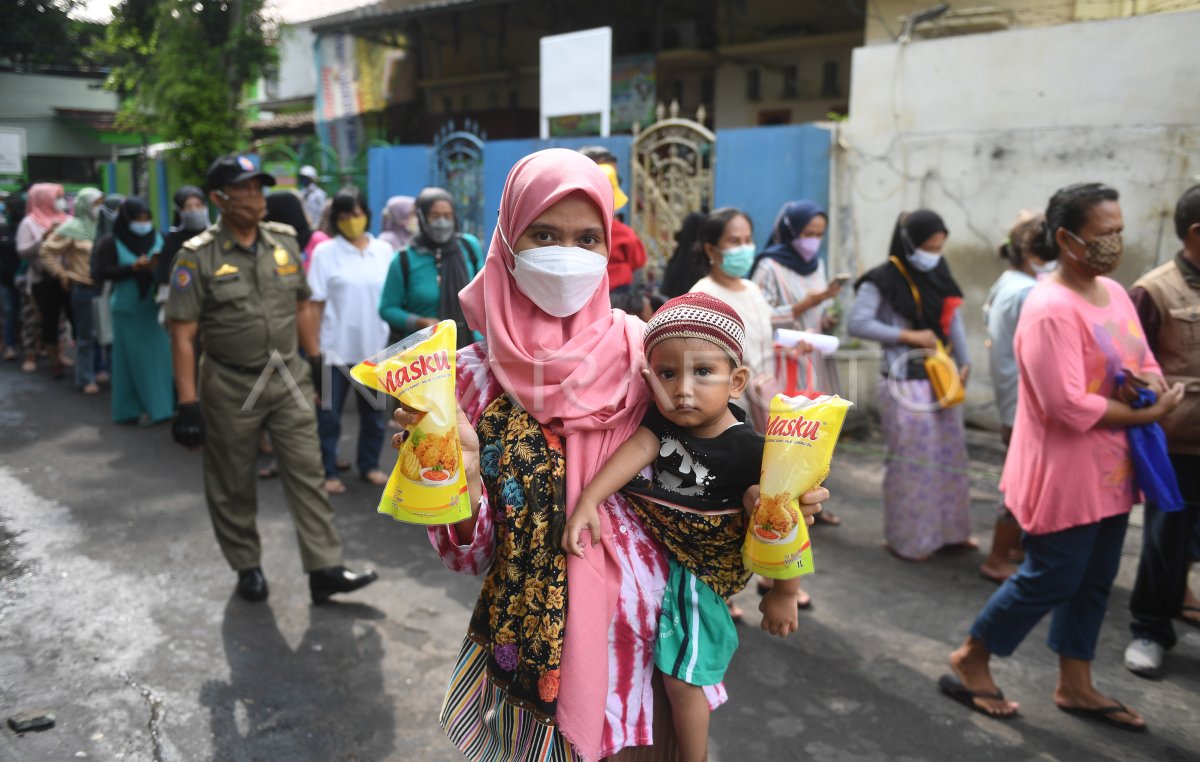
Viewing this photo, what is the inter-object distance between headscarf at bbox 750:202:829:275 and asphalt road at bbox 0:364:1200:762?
5.23 ft

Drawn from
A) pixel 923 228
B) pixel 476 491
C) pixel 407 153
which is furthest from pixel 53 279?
pixel 476 491

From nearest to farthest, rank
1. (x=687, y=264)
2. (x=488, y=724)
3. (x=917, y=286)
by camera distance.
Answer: (x=488, y=724), (x=687, y=264), (x=917, y=286)

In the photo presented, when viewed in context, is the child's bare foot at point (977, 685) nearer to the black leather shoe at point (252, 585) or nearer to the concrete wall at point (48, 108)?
the black leather shoe at point (252, 585)

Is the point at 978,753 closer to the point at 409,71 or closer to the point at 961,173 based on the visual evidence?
the point at 961,173

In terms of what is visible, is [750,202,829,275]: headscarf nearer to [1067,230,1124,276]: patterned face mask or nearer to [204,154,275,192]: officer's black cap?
[1067,230,1124,276]: patterned face mask

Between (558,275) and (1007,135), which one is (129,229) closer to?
(558,275)

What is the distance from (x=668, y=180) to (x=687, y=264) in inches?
156

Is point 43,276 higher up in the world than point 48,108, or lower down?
lower down

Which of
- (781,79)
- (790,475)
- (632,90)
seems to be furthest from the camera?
(632,90)

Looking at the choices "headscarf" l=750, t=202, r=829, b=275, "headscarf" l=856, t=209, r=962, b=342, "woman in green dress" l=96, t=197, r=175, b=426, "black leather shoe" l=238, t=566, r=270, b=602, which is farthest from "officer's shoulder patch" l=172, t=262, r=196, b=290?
"woman in green dress" l=96, t=197, r=175, b=426

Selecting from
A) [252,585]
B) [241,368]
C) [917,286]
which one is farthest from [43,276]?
[917,286]

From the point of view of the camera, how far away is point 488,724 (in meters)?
1.98

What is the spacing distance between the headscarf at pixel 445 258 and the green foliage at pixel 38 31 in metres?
22.7

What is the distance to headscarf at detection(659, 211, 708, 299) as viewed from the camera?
447 centimetres
